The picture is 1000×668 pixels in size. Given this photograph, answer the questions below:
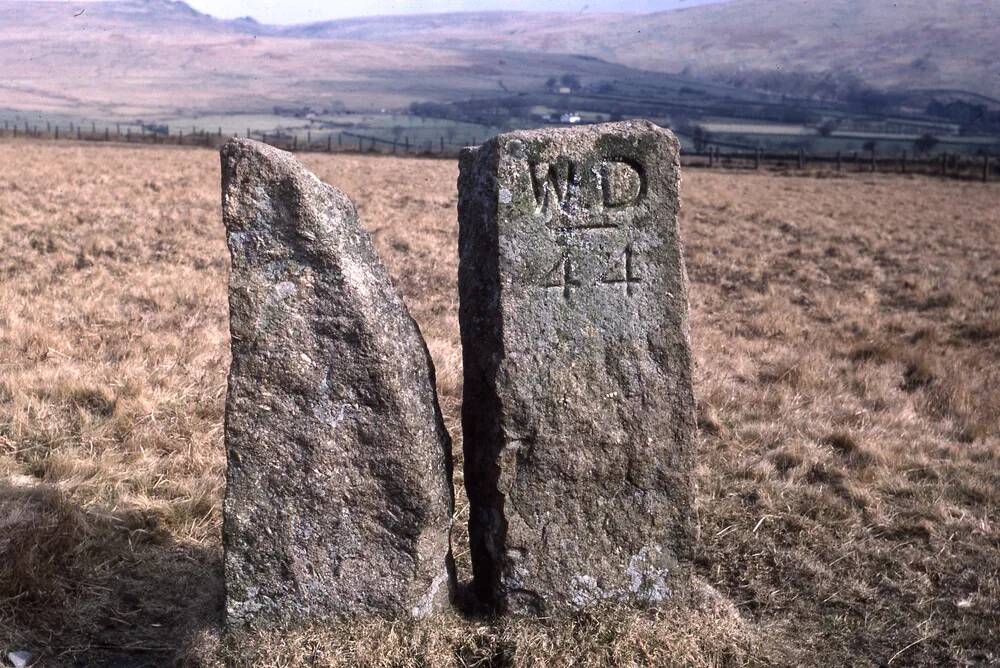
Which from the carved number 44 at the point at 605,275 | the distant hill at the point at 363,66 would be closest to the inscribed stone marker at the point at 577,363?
the carved number 44 at the point at 605,275

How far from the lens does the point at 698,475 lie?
6117 mm

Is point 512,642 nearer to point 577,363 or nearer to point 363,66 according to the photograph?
point 577,363

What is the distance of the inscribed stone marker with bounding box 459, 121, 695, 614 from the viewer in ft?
12.7

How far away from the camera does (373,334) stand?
147 inches

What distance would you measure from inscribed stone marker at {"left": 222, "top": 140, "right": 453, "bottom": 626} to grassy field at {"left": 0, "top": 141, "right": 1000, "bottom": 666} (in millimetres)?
222

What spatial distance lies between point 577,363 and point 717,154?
138ft

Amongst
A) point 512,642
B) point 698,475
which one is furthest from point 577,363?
point 698,475

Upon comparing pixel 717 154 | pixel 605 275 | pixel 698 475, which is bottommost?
pixel 698 475

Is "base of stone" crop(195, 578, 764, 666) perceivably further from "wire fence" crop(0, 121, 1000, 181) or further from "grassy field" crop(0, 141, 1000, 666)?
"wire fence" crop(0, 121, 1000, 181)

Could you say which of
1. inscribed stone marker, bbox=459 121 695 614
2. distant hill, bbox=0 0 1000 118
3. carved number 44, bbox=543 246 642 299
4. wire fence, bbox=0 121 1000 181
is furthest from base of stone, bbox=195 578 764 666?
distant hill, bbox=0 0 1000 118

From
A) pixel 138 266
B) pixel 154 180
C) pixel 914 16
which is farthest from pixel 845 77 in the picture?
pixel 138 266

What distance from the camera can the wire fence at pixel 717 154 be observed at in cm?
3975

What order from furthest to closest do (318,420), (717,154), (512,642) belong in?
1. (717,154)
2. (512,642)
3. (318,420)

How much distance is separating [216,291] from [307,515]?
7247mm
